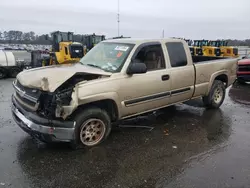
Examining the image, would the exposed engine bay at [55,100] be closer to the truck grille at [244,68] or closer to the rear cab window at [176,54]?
the rear cab window at [176,54]

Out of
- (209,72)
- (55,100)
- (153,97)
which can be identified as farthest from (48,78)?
(209,72)

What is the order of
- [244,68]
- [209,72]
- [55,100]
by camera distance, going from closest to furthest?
[55,100]
[209,72]
[244,68]

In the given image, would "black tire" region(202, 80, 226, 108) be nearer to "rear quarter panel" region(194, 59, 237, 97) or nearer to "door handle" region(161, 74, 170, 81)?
"rear quarter panel" region(194, 59, 237, 97)

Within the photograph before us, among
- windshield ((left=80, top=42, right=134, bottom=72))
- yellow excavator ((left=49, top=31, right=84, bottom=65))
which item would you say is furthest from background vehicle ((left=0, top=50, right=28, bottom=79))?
windshield ((left=80, top=42, right=134, bottom=72))

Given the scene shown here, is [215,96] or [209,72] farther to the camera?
[215,96]

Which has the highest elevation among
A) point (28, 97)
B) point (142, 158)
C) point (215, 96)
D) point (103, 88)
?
point (103, 88)

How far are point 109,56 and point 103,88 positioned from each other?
1.02 m

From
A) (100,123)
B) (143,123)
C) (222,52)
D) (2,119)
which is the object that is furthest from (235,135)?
(222,52)

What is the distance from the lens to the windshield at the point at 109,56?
4.91 m

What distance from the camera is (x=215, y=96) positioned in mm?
7152

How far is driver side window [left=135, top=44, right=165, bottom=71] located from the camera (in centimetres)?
523

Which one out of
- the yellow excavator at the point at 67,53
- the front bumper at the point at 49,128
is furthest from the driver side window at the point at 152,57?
the yellow excavator at the point at 67,53

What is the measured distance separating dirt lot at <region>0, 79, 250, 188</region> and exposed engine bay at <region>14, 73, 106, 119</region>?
74cm

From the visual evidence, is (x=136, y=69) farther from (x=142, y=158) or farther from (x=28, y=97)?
(x=28, y=97)
